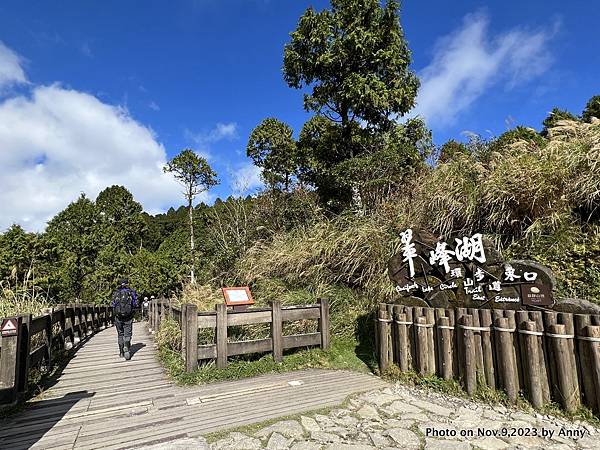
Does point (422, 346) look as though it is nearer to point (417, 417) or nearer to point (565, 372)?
point (417, 417)

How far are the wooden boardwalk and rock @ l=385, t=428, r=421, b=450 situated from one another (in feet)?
3.13

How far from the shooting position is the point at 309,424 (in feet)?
11.5

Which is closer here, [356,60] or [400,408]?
[400,408]

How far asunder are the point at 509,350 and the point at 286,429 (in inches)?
98.2

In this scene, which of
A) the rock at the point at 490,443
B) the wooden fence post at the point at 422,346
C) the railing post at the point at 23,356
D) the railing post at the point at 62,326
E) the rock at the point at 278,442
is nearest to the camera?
the rock at the point at 490,443

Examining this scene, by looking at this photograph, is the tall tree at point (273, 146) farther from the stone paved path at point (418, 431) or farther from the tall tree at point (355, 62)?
the stone paved path at point (418, 431)

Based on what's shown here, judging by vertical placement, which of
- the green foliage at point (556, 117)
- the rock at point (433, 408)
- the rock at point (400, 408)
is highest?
the green foliage at point (556, 117)

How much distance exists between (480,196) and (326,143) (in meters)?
6.06

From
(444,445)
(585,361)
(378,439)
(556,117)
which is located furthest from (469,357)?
(556,117)

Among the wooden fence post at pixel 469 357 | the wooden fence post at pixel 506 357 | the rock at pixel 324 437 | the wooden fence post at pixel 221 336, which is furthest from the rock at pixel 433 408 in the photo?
the wooden fence post at pixel 221 336

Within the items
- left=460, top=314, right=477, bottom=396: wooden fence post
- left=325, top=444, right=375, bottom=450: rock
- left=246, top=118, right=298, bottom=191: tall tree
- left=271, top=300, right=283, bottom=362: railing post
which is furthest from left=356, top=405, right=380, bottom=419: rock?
left=246, top=118, right=298, bottom=191: tall tree

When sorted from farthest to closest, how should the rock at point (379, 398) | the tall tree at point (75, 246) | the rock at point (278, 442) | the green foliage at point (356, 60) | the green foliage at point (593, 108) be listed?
the tall tree at point (75, 246) < the green foliage at point (593, 108) < the green foliage at point (356, 60) < the rock at point (379, 398) < the rock at point (278, 442)

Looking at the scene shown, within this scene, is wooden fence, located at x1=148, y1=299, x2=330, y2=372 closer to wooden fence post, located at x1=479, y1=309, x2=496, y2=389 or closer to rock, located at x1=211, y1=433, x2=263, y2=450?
rock, located at x1=211, y1=433, x2=263, y2=450

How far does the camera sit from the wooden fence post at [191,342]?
525cm
